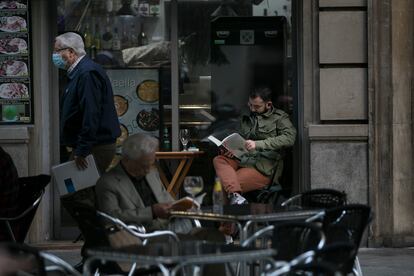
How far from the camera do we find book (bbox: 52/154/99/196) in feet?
23.7

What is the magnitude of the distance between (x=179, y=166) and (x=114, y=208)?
3.42m

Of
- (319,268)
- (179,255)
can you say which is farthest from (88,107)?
(319,268)

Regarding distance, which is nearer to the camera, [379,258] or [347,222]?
[347,222]

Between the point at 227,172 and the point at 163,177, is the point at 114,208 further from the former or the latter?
the point at 163,177

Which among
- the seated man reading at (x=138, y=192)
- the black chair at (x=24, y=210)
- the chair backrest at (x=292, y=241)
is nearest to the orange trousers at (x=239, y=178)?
the black chair at (x=24, y=210)

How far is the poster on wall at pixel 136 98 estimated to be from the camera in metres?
9.48

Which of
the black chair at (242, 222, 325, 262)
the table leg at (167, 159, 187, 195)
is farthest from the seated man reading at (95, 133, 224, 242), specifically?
the table leg at (167, 159, 187, 195)

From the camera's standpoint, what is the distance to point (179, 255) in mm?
4395

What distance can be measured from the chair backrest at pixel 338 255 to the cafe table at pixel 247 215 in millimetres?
Result: 970

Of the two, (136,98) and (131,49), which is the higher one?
(131,49)

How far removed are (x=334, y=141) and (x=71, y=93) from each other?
2.73 m

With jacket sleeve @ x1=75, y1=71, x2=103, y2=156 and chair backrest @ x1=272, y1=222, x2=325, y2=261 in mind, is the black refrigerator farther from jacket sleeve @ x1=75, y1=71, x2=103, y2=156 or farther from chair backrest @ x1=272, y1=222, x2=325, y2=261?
chair backrest @ x1=272, y1=222, x2=325, y2=261

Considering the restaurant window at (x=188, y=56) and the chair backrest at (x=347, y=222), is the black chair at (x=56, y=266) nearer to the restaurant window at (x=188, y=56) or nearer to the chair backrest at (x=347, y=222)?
the chair backrest at (x=347, y=222)

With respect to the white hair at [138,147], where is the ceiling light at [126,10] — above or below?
above
